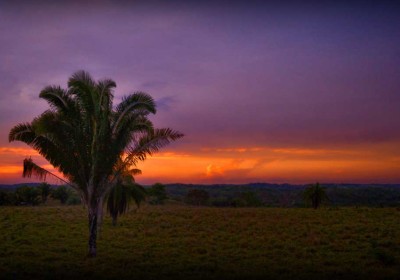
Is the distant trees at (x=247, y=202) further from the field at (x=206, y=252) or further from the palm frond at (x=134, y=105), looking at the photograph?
the palm frond at (x=134, y=105)

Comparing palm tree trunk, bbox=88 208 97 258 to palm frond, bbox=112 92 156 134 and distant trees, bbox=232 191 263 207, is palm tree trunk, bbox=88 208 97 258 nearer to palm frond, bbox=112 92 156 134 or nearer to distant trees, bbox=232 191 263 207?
palm frond, bbox=112 92 156 134

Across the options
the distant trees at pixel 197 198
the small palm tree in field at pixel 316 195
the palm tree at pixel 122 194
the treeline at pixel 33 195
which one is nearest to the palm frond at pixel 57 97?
the palm tree at pixel 122 194

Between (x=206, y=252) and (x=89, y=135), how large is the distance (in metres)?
8.60

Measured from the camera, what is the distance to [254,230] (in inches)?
1157

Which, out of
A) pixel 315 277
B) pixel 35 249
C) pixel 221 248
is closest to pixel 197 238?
pixel 221 248

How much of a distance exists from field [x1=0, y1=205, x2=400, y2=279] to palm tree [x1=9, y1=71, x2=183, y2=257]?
8.95ft

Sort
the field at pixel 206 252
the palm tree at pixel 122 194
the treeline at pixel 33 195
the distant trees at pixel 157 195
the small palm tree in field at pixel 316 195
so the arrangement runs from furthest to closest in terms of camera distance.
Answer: the distant trees at pixel 157 195
the treeline at pixel 33 195
the small palm tree in field at pixel 316 195
the palm tree at pixel 122 194
the field at pixel 206 252

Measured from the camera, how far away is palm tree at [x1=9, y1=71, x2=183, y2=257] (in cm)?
1680

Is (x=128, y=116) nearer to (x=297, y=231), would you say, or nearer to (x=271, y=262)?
(x=271, y=262)

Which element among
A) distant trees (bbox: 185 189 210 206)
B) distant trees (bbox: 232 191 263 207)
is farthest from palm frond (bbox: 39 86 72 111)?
distant trees (bbox: 185 189 210 206)

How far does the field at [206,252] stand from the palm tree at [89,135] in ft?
8.95

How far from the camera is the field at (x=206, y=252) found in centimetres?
1464

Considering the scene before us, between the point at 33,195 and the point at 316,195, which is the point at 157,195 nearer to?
the point at 33,195

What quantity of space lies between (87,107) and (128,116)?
196 centimetres
